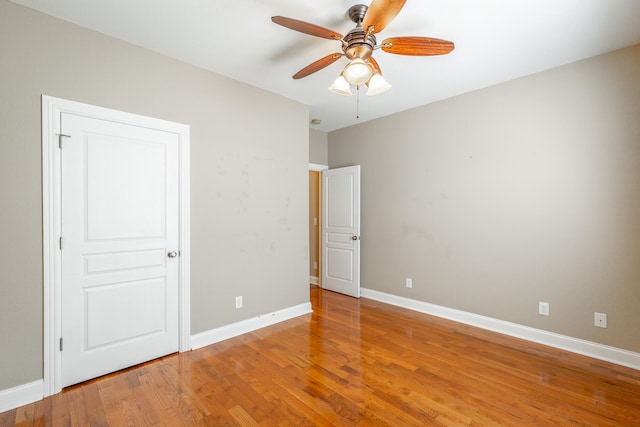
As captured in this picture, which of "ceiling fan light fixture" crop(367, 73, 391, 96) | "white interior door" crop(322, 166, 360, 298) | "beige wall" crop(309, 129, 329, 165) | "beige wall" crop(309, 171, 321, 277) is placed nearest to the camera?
"ceiling fan light fixture" crop(367, 73, 391, 96)

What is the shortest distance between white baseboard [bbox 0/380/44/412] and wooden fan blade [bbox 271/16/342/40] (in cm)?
286

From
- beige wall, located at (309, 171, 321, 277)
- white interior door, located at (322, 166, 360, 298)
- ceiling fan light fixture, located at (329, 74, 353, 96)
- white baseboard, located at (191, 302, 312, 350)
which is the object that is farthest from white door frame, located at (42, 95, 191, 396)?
beige wall, located at (309, 171, 321, 277)

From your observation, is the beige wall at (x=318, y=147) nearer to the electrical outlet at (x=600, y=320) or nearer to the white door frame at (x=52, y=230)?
the white door frame at (x=52, y=230)

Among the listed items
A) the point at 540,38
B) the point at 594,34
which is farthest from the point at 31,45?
the point at 594,34

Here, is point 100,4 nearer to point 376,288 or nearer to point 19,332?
point 19,332

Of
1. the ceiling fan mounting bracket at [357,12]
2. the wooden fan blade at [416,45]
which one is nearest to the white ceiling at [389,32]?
the ceiling fan mounting bracket at [357,12]

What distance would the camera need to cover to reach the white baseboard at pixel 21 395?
1.92 meters

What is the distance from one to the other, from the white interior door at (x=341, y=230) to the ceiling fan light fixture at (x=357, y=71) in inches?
97.3

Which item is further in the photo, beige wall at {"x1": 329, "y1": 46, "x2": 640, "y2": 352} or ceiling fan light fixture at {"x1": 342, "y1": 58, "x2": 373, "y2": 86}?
beige wall at {"x1": 329, "y1": 46, "x2": 640, "y2": 352}

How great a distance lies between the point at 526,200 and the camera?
3.03m

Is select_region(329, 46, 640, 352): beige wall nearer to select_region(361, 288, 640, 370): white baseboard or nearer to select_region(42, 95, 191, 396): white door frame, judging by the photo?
select_region(361, 288, 640, 370): white baseboard

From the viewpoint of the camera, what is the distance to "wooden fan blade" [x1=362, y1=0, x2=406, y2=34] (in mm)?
1594

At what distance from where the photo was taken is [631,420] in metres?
1.85

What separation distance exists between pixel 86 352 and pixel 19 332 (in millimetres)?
443
